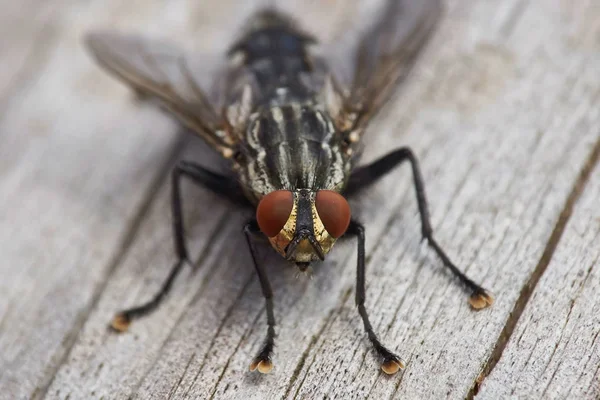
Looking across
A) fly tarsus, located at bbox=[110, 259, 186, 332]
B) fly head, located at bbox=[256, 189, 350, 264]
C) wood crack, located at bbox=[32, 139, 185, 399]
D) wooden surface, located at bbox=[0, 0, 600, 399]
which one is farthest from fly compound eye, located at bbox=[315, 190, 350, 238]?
wood crack, located at bbox=[32, 139, 185, 399]

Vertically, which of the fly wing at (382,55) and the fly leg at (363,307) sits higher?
the fly wing at (382,55)

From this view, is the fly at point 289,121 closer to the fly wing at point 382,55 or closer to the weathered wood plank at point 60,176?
the fly wing at point 382,55

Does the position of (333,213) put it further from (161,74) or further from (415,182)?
(161,74)

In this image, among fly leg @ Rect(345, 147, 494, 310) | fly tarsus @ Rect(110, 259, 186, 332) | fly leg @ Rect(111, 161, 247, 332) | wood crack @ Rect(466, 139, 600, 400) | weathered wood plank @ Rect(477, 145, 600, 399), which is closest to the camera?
weathered wood plank @ Rect(477, 145, 600, 399)

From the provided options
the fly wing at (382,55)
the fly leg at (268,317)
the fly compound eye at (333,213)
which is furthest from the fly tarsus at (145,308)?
the fly wing at (382,55)

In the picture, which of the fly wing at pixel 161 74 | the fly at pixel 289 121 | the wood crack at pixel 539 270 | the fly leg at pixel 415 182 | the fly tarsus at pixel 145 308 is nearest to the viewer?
the wood crack at pixel 539 270

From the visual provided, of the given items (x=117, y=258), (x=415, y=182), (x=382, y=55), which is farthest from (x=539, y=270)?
(x=117, y=258)

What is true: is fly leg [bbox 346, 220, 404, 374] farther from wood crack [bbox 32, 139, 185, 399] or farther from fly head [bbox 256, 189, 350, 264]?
wood crack [bbox 32, 139, 185, 399]
